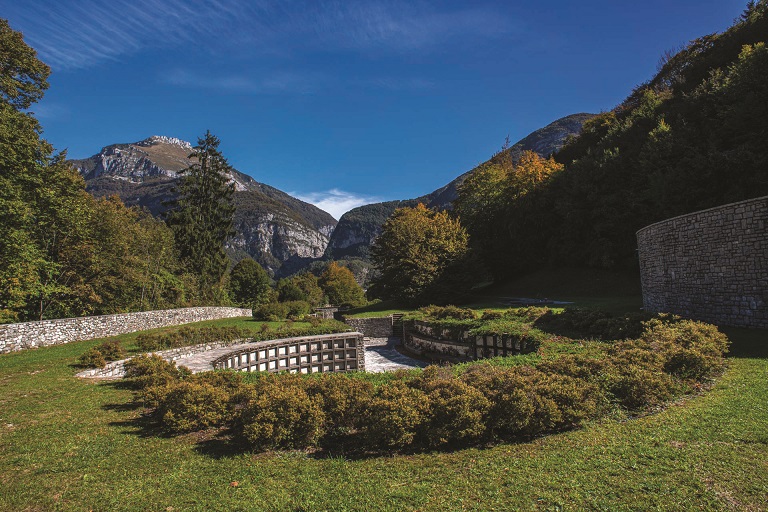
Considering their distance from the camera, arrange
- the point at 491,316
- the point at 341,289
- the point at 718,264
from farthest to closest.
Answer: the point at 341,289 → the point at 491,316 → the point at 718,264

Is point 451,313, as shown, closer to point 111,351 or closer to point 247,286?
point 111,351

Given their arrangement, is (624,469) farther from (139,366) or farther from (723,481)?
(139,366)

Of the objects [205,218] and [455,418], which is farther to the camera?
[205,218]

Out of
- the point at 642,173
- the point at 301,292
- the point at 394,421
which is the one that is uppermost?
the point at 642,173

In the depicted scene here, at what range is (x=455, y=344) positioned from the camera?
16844 mm

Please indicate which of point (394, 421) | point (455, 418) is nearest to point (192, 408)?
point (394, 421)

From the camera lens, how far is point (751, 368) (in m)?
7.46

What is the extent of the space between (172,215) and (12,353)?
2468cm

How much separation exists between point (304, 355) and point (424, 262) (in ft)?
59.7

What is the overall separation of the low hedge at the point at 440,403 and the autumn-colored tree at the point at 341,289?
56412mm

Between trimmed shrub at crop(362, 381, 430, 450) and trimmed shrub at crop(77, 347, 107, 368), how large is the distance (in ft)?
33.0

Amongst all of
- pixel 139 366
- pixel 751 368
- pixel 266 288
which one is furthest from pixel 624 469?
pixel 266 288

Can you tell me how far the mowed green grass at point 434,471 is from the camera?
381 centimetres

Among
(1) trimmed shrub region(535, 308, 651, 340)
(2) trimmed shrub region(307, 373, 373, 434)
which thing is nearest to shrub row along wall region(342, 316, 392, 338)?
(1) trimmed shrub region(535, 308, 651, 340)
